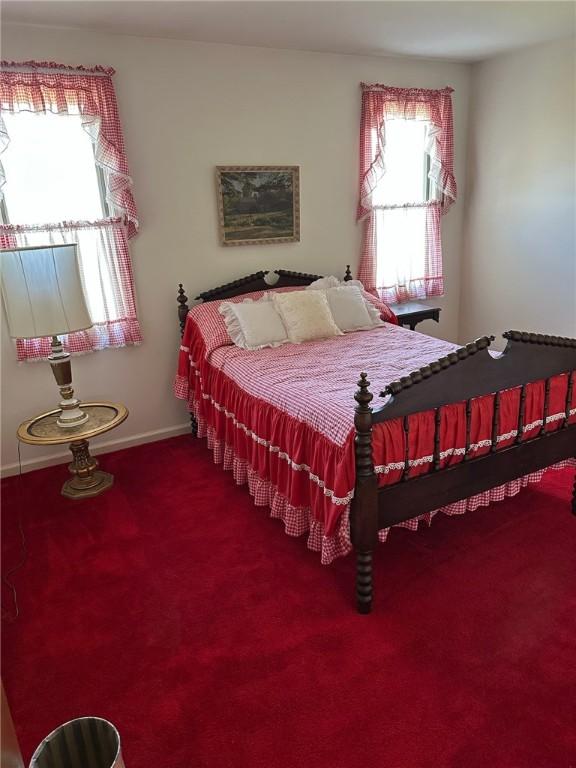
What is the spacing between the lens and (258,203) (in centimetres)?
387

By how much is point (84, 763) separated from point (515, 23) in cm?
424

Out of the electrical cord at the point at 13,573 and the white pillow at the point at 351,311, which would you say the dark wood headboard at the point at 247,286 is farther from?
the electrical cord at the point at 13,573

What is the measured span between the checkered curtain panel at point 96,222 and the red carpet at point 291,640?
1199 mm

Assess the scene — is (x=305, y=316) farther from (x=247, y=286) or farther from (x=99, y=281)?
(x=99, y=281)

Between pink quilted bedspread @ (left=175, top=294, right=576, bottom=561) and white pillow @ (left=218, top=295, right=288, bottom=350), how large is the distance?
61 millimetres

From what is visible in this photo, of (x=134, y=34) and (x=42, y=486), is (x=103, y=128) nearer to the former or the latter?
(x=134, y=34)

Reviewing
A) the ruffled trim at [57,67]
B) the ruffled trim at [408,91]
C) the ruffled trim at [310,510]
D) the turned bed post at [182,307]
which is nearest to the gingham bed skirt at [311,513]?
the ruffled trim at [310,510]

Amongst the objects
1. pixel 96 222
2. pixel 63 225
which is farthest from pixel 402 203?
pixel 63 225

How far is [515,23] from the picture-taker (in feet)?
11.1

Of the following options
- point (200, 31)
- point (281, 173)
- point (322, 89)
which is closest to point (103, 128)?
point (200, 31)

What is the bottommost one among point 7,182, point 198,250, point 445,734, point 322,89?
point 445,734

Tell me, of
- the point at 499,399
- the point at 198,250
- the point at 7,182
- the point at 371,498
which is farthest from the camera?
the point at 198,250

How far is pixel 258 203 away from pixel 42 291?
1.78 meters

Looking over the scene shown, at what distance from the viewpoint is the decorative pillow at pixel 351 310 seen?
3658 millimetres
